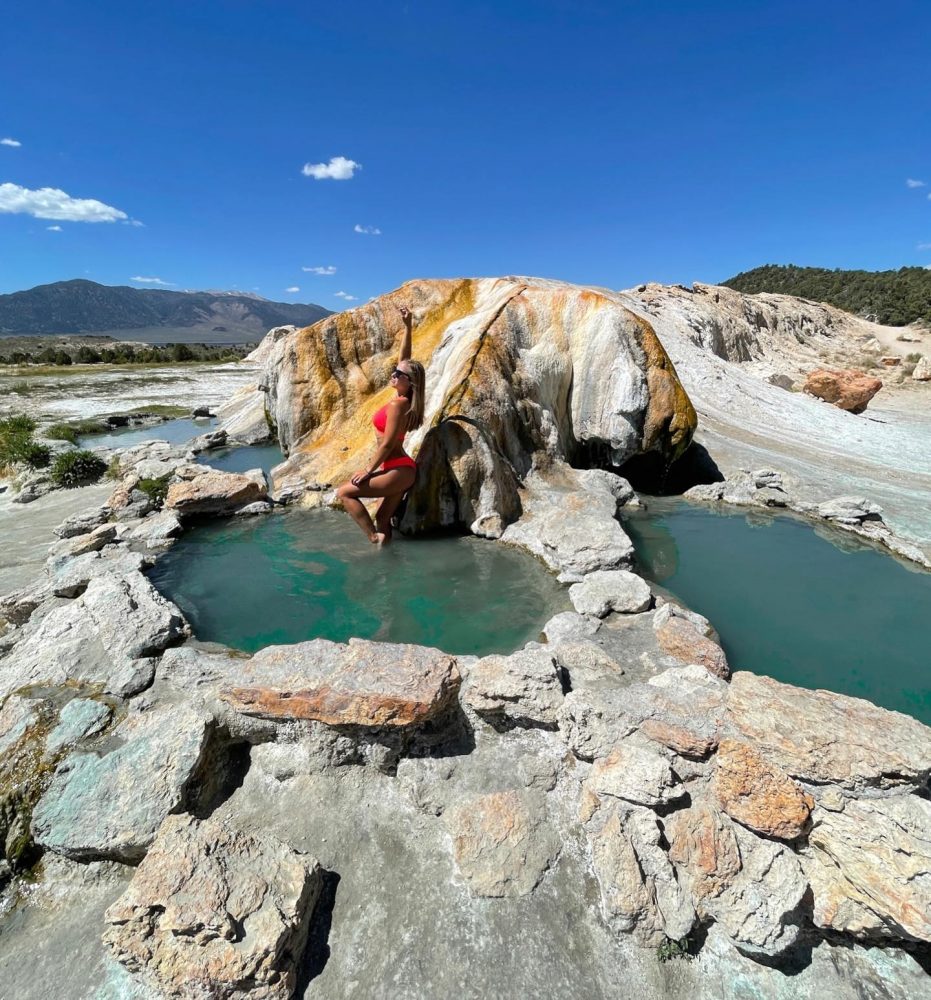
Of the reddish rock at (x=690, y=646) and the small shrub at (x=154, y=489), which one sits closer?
the reddish rock at (x=690, y=646)

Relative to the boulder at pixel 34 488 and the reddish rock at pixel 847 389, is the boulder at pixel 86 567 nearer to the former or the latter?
the boulder at pixel 34 488

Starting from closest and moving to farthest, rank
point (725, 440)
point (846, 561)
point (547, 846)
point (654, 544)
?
1. point (547, 846)
2. point (846, 561)
3. point (654, 544)
4. point (725, 440)

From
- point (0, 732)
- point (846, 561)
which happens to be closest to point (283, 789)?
point (0, 732)

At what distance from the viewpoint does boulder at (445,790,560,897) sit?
4859 mm

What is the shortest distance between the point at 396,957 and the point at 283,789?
2.05 m

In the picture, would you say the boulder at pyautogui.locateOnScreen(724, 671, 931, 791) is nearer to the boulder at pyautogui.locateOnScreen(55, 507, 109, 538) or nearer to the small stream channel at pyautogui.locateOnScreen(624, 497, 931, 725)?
the small stream channel at pyautogui.locateOnScreen(624, 497, 931, 725)

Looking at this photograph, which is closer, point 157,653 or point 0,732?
point 0,732

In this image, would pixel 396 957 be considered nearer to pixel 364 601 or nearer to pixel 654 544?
pixel 364 601

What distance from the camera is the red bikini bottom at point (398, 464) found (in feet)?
35.3

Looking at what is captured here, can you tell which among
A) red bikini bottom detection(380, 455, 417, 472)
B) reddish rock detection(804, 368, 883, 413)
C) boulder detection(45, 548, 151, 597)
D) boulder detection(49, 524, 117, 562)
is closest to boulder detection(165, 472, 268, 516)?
boulder detection(49, 524, 117, 562)

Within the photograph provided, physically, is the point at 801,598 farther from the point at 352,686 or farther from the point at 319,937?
the point at 319,937

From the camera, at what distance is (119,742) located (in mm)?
5891

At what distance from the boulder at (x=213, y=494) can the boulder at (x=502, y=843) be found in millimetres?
9937

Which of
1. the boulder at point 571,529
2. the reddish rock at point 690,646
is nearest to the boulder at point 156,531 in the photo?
the boulder at point 571,529
